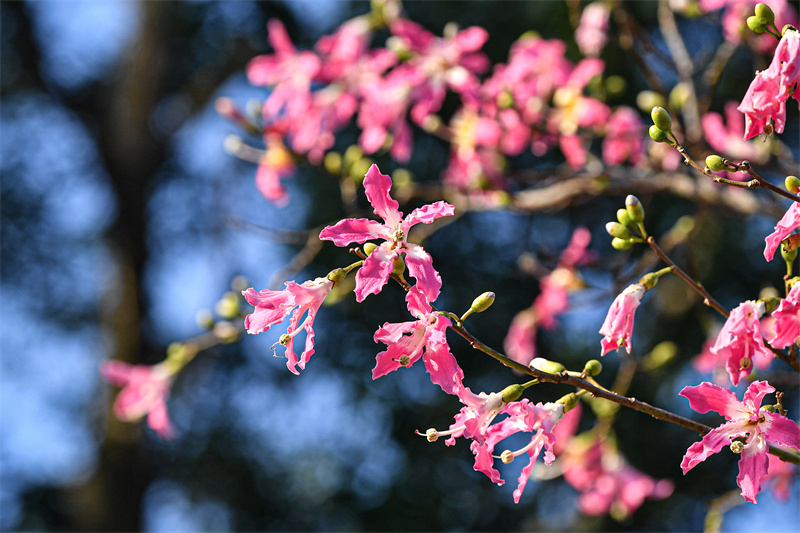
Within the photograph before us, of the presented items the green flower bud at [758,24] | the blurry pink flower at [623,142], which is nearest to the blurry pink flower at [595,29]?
the blurry pink flower at [623,142]

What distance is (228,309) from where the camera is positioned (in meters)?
1.57

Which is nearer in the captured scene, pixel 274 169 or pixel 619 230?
pixel 619 230

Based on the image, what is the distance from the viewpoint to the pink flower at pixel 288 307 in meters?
0.91

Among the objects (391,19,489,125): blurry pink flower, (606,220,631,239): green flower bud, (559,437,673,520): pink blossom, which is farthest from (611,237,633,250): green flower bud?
(559,437,673,520): pink blossom

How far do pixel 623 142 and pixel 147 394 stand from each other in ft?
5.59

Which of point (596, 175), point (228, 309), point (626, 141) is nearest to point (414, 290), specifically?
point (228, 309)

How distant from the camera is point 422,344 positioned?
90cm

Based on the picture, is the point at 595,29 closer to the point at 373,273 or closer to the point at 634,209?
the point at 634,209

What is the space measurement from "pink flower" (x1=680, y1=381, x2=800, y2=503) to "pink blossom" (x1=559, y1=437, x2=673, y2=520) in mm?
1478

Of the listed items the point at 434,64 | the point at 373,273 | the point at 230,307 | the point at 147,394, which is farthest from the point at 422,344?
the point at 434,64

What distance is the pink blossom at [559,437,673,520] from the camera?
2341 millimetres

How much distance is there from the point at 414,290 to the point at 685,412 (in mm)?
3851

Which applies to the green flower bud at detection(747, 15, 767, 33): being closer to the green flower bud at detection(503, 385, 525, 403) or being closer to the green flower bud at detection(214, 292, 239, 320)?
the green flower bud at detection(503, 385, 525, 403)

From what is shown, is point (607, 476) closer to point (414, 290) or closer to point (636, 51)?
point (636, 51)
